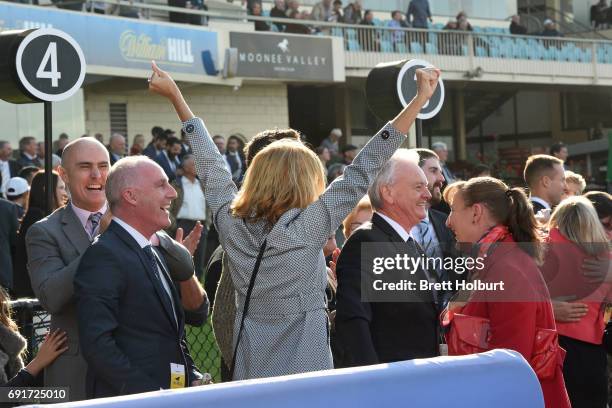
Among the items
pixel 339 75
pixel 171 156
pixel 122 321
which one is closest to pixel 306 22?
pixel 339 75

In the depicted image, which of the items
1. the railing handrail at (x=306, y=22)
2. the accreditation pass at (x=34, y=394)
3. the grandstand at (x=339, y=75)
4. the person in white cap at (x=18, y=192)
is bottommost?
the accreditation pass at (x=34, y=394)

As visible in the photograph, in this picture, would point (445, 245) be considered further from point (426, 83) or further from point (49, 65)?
point (49, 65)

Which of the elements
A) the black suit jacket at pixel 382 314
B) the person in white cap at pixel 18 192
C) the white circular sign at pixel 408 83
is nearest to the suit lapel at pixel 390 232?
the black suit jacket at pixel 382 314

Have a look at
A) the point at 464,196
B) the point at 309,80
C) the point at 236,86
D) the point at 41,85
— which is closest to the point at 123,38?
the point at 236,86

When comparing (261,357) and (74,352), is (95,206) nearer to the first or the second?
(74,352)

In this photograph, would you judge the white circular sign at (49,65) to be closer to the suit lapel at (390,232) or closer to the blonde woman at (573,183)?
the suit lapel at (390,232)

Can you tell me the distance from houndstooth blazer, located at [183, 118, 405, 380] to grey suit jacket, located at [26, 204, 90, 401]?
0.65 metres

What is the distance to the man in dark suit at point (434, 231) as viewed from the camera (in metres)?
5.48

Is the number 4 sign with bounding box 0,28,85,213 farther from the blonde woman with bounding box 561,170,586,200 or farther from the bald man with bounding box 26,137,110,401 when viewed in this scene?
the blonde woman with bounding box 561,170,586,200

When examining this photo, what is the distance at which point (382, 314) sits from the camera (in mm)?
4277

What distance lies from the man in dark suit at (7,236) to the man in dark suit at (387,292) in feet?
17.4

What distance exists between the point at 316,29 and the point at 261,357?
66.0 feet

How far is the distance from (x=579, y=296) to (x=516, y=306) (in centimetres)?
131

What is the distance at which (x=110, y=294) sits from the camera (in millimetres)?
3859
